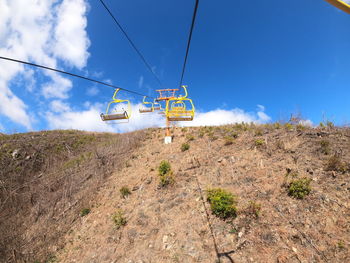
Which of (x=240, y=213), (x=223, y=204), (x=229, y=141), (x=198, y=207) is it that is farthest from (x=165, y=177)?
(x=229, y=141)

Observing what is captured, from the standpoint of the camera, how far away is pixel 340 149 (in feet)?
24.4

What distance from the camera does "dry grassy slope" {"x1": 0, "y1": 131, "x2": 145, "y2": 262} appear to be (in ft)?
25.0

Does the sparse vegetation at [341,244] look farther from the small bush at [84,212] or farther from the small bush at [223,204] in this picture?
the small bush at [84,212]

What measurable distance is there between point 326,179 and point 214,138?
7674mm

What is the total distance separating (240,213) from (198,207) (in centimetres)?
161

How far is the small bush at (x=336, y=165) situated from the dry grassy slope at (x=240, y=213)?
230 millimetres

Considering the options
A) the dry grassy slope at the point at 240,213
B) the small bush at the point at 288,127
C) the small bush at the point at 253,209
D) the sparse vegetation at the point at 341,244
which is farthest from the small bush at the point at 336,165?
the small bush at the point at 288,127

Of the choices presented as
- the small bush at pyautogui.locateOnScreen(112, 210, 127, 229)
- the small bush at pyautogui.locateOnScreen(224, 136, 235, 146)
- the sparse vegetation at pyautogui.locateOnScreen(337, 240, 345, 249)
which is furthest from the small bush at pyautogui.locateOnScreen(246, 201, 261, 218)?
the small bush at pyautogui.locateOnScreen(224, 136, 235, 146)

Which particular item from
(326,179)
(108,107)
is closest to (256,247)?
(326,179)

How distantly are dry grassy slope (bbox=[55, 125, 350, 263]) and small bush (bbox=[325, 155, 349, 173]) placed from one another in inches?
9.0

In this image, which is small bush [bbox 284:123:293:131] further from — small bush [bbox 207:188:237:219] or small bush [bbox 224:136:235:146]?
small bush [bbox 207:188:237:219]

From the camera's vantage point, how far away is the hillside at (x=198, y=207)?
192 inches

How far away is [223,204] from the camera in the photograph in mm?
6102

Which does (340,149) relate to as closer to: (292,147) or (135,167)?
(292,147)
